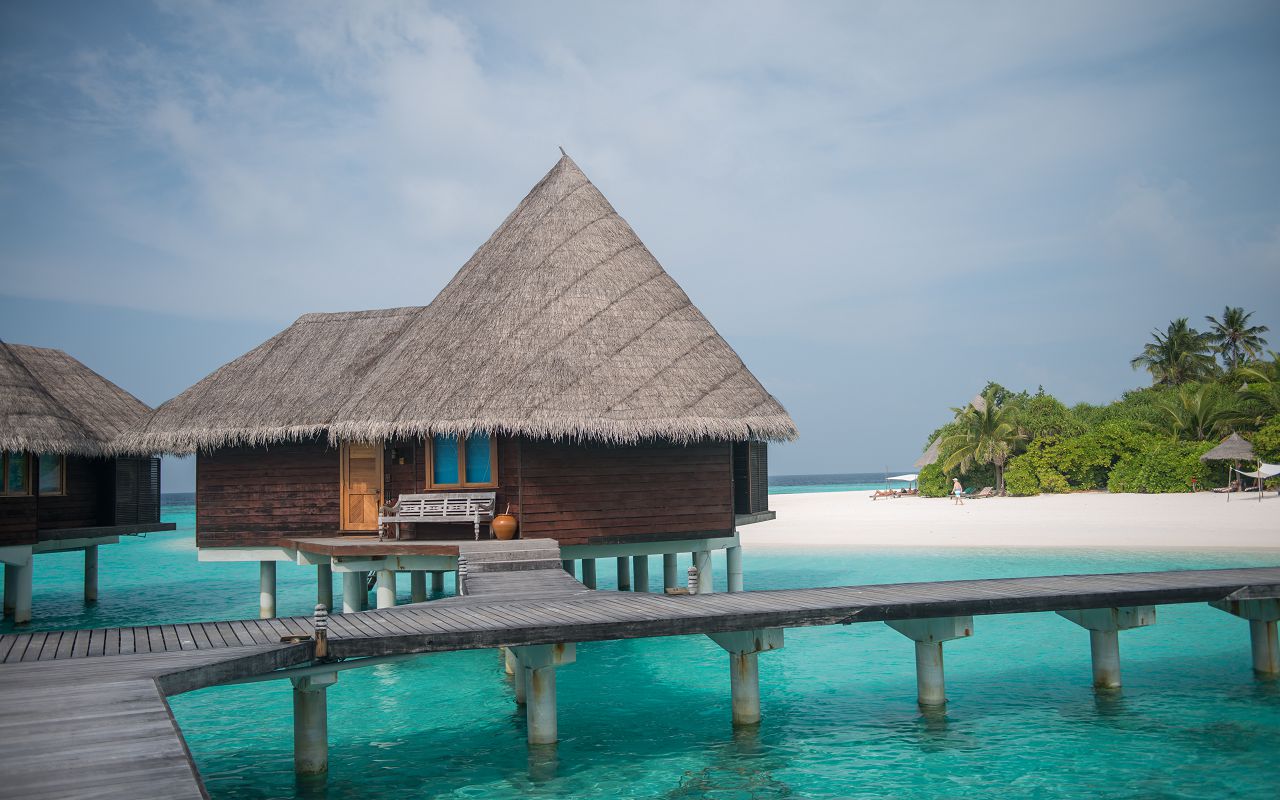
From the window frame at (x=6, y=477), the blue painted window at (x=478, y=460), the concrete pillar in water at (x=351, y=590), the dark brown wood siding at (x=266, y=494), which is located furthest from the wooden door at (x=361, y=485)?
the window frame at (x=6, y=477)

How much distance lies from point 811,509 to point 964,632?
4253cm

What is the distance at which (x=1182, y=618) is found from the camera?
61.4 ft

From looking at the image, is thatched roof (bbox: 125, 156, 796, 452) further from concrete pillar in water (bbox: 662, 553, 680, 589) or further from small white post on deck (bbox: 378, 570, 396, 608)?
concrete pillar in water (bbox: 662, 553, 680, 589)

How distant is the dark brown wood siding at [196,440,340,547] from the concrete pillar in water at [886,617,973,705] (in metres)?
10.6

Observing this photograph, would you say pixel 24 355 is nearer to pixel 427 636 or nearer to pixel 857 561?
pixel 427 636

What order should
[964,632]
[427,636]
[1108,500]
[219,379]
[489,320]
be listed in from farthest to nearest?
[1108,500]
[219,379]
[489,320]
[964,632]
[427,636]

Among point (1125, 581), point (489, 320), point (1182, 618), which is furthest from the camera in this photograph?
point (1182, 618)

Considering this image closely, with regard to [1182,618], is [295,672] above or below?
above

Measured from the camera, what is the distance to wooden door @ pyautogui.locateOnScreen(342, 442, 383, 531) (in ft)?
59.3

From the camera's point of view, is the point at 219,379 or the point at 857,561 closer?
the point at 219,379

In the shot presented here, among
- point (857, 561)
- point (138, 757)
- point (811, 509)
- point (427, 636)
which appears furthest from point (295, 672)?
point (811, 509)

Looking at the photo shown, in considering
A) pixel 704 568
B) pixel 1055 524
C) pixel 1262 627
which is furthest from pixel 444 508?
pixel 1055 524

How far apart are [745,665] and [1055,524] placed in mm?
25962

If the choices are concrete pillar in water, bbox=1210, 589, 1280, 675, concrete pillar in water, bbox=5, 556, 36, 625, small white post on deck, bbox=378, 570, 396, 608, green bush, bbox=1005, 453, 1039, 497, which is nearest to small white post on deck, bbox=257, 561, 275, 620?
small white post on deck, bbox=378, 570, 396, 608
